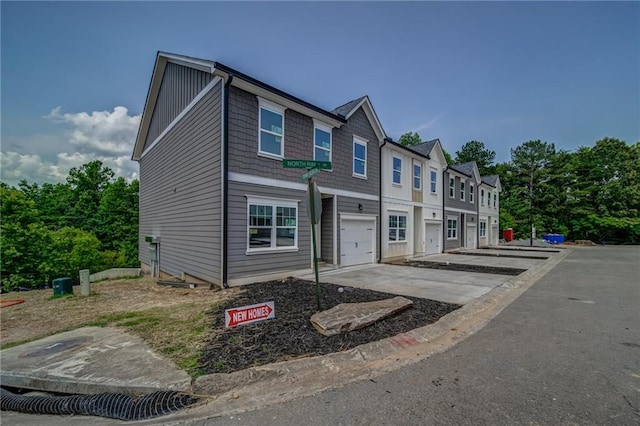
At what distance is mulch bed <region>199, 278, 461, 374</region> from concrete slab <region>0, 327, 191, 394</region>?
51 centimetres

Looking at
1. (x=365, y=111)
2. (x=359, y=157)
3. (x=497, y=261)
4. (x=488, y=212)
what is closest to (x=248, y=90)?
(x=359, y=157)

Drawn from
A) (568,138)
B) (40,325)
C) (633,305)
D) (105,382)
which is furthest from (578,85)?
(568,138)

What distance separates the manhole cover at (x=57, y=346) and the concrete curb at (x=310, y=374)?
2.77m

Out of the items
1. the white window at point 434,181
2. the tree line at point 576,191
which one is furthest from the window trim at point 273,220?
the tree line at point 576,191

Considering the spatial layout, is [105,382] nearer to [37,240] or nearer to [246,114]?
[246,114]

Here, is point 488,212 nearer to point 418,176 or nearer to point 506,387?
point 418,176

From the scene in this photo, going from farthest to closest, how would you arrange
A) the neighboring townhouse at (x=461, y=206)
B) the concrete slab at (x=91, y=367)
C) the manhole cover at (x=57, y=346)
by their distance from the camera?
the neighboring townhouse at (x=461, y=206) → the manhole cover at (x=57, y=346) → the concrete slab at (x=91, y=367)

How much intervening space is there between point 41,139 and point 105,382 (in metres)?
20.0

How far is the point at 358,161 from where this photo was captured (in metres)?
13.1

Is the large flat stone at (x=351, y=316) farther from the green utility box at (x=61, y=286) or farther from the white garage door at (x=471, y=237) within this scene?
the white garage door at (x=471, y=237)

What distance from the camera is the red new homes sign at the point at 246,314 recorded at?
4.04 metres

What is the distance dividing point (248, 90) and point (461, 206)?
64.7 ft

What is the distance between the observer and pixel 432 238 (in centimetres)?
1855

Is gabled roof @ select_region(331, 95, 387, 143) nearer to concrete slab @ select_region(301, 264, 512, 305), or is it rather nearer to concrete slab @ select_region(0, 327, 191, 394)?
concrete slab @ select_region(301, 264, 512, 305)
